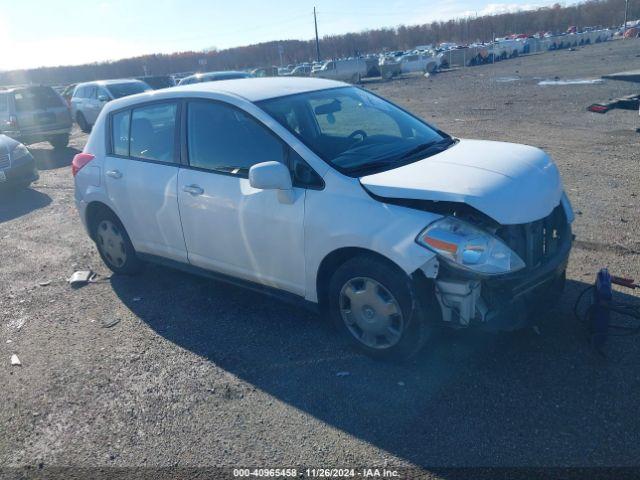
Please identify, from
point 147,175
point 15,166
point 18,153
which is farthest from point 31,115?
point 147,175

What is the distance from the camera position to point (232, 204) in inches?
167

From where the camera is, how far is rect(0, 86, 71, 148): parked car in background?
15398 millimetres

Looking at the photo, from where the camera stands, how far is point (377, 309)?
368 cm

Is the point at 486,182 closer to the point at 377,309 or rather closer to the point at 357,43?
the point at 377,309

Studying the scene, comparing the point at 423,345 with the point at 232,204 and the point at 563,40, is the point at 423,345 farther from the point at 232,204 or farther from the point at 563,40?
the point at 563,40

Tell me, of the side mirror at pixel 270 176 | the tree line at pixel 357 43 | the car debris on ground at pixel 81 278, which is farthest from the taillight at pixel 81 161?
the tree line at pixel 357 43

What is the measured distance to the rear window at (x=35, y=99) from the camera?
1554cm

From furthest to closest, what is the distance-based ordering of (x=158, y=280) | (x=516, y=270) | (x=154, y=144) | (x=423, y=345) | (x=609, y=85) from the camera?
(x=609, y=85)
(x=158, y=280)
(x=154, y=144)
(x=423, y=345)
(x=516, y=270)

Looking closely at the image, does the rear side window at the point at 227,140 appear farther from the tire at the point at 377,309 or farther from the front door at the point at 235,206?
the tire at the point at 377,309

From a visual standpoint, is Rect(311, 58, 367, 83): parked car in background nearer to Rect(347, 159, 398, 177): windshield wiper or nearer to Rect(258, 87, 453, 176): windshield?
Rect(258, 87, 453, 176): windshield

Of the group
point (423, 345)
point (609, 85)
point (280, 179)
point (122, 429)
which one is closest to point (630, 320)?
point (423, 345)

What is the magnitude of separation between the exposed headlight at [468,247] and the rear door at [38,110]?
15.2 metres

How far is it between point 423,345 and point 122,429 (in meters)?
2.01

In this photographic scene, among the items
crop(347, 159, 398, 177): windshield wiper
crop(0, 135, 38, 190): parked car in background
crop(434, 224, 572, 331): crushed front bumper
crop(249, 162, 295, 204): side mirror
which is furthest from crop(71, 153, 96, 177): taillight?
crop(0, 135, 38, 190): parked car in background
